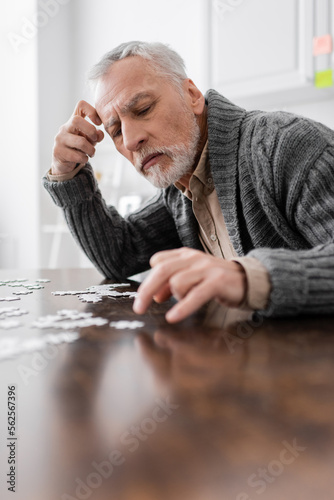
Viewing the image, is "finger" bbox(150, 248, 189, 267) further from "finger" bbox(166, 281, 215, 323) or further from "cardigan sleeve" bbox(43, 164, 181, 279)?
"cardigan sleeve" bbox(43, 164, 181, 279)

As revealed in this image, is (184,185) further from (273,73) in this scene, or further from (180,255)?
(273,73)

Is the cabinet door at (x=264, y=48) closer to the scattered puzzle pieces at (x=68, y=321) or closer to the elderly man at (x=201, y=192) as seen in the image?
the elderly man at (x=201, y=192)

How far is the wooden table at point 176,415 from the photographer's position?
326 mm

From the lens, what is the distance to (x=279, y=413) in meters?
0.42

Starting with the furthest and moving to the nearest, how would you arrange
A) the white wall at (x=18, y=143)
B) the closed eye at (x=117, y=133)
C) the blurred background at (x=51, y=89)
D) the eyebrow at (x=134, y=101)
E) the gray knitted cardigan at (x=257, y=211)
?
the white wall at (x=18, y=143) < the blurred background at (x=51, y=89) < the closed eye at (x=117, y=133) < the eyebrow at (x=134, y=101) < the gray knitted cardigan at (x=257, y=211)

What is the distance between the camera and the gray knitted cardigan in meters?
0.82

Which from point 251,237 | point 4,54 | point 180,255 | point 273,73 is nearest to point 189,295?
→ point 180,255

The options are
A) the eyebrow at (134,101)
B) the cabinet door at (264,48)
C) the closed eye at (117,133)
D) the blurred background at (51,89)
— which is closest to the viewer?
the eyebrow at (134,101)

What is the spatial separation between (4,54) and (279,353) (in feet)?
17.0

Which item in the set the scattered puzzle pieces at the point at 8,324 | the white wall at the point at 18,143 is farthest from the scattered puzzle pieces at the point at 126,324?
the white wall at the point at 18,143

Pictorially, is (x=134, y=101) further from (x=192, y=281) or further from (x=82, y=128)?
(x=192, y=281)

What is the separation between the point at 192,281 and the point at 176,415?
1.09 feet

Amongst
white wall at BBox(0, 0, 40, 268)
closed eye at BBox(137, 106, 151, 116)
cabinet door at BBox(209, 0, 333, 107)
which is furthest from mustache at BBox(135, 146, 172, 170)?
white wall at BBox(0, 0, 40, 268)

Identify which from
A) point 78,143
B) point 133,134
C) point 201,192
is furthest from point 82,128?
point 201,192
